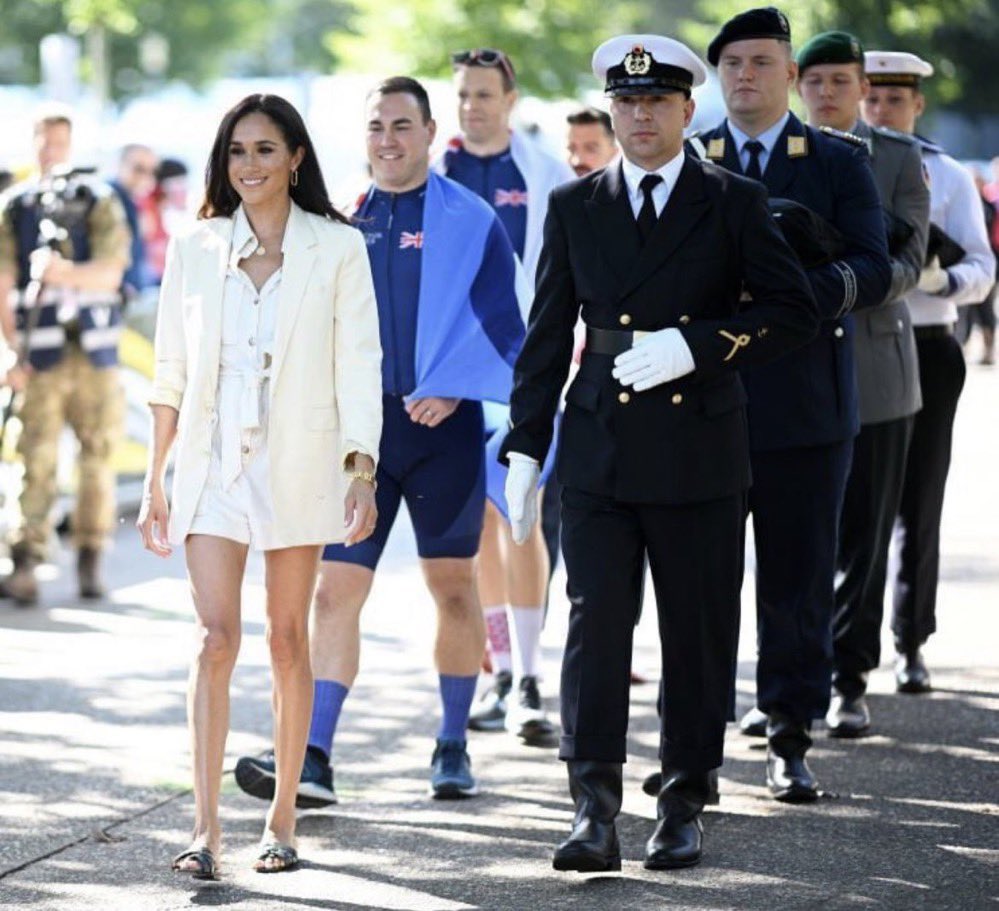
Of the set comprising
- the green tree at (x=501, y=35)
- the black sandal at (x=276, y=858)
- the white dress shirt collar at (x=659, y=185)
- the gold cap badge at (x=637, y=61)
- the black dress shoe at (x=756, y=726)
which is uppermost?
the green tree at (x=501, y=35)

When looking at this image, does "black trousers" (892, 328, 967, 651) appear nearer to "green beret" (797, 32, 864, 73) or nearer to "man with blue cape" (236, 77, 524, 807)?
"green beret" (797, 32, 864, 73)

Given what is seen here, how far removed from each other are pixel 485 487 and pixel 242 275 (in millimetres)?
1452

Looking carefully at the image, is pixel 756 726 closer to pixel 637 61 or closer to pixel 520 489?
pixel 520 489

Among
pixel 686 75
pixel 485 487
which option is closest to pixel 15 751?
pixel 485 487

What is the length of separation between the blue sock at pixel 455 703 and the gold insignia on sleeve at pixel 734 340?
1805mm

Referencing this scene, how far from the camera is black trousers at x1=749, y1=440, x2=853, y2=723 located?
23.9ft

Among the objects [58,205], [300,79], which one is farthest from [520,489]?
[300,79]

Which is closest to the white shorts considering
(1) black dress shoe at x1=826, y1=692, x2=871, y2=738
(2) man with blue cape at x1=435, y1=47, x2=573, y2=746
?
(2) man with blue cape at x1=435, y1=47, x2=573, y2=746

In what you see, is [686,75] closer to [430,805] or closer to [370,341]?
[370,341]

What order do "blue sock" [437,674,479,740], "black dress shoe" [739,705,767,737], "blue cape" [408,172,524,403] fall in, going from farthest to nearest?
"black dress shoe" [739,705,767,737] < "blue sock" [437,674,479,740] < "blue cape" [408,172,524,403]

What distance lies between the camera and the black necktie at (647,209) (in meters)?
6.33

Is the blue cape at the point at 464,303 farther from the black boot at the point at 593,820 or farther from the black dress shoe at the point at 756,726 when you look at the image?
the black dress shoe at the point at 756,726

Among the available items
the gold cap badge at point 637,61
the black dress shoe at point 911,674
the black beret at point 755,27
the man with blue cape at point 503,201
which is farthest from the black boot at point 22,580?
the gold cap badge at point 637,61

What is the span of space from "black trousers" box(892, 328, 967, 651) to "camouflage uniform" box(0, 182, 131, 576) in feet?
13.9
